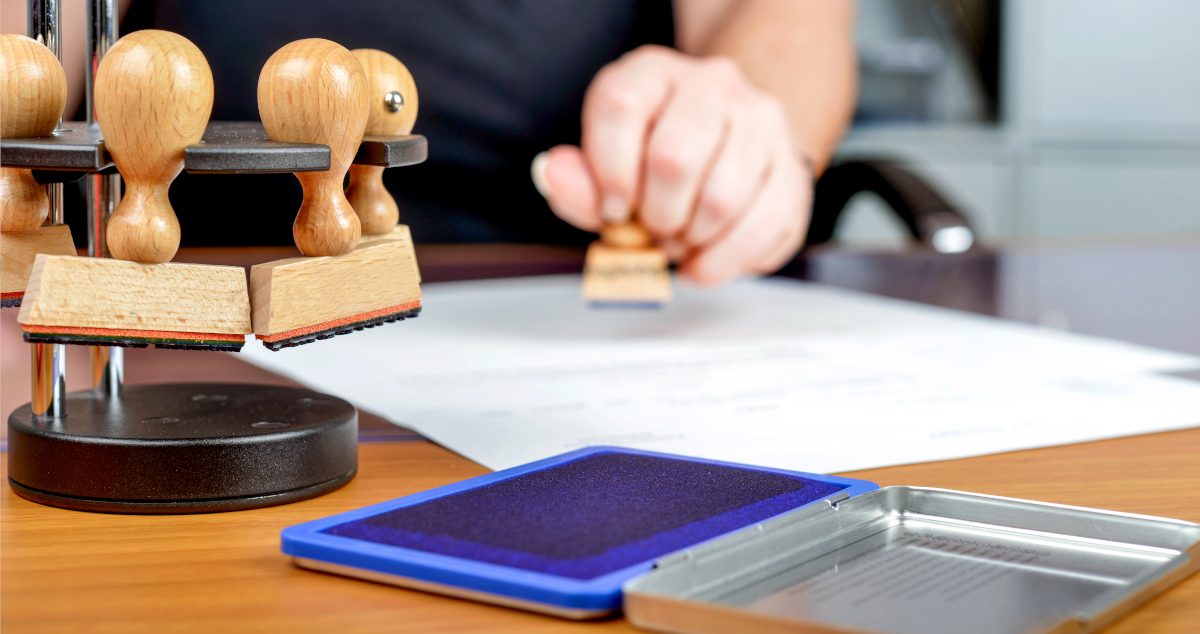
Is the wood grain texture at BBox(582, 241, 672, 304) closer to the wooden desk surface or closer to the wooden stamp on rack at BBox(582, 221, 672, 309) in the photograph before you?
the wooden stamp on rack at BBox(582, 221, 672, 309)

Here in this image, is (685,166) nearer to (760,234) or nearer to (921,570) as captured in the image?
(760,234)

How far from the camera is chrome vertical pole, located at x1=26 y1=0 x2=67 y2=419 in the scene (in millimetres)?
372

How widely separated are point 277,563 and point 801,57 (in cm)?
119

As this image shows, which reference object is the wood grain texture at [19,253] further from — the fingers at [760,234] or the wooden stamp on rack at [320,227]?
the fingers at [760,234]

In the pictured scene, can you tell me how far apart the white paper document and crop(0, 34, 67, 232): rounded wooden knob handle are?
0.60 ft

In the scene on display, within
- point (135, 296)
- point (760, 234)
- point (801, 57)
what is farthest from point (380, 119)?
point (801, 57)

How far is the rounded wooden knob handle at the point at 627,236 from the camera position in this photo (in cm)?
81

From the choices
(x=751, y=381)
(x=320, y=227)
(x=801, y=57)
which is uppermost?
(x=801, y=57)

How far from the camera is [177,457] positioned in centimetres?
34

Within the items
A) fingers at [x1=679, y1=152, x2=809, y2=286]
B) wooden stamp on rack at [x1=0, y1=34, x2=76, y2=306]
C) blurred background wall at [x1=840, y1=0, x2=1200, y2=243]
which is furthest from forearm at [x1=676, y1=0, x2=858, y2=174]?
blurred background wall at [x1=840, y1=0, x2=1200, y2=243]

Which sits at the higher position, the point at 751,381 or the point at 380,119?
the point at 380,119

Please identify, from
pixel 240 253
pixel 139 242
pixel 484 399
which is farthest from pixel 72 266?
pixel 240 253

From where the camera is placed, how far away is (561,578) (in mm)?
258

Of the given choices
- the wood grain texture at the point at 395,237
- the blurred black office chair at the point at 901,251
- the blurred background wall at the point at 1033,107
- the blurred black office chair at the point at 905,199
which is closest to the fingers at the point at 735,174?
the blurred black office chair at the point at 901,251
